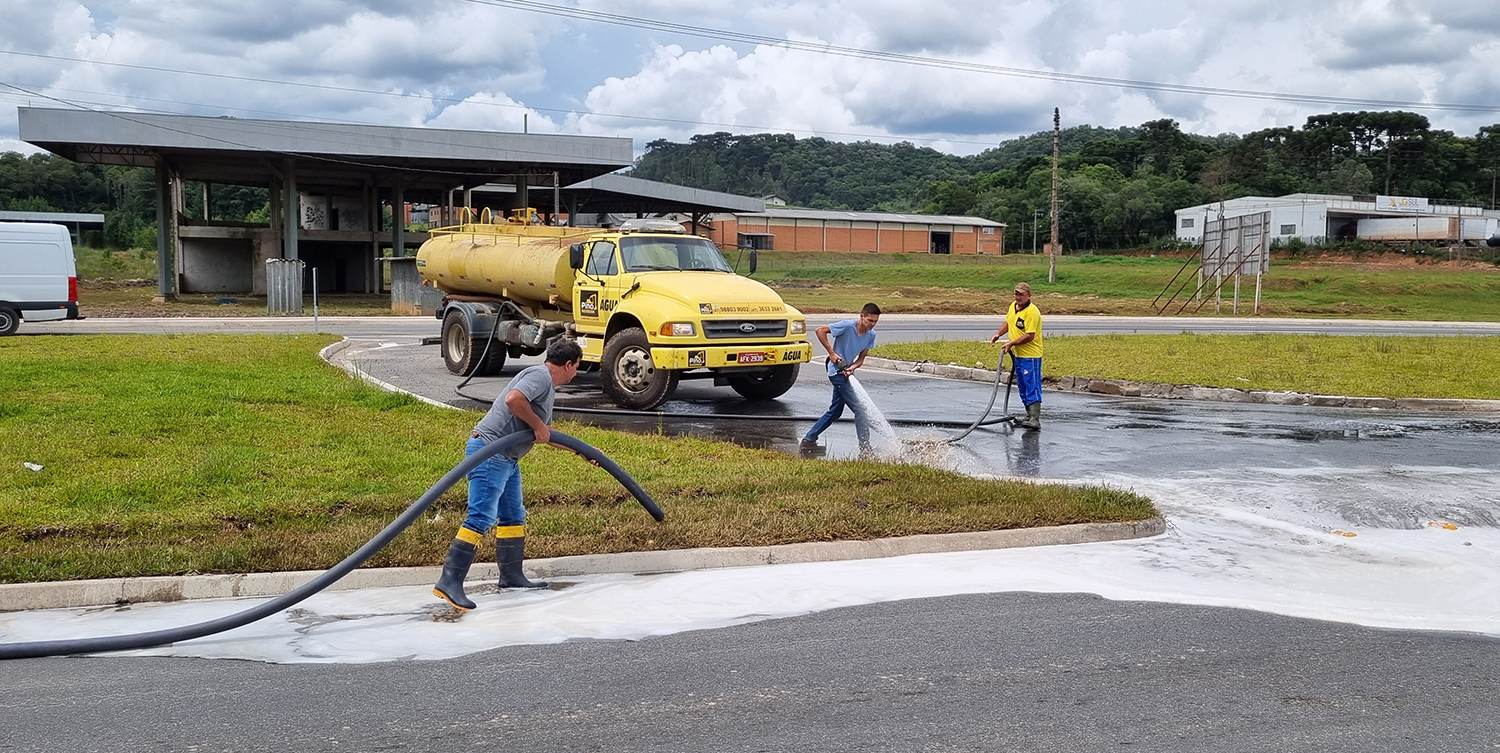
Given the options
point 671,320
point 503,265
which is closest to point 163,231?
point 503,265

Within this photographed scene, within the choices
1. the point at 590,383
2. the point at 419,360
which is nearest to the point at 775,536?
the point at 590,383

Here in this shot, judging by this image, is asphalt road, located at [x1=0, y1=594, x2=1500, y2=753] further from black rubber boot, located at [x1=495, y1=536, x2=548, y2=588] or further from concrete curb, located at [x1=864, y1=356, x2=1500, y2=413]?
concrete curb, located at [x1=864, y1=356, x2=1500, y2=413]

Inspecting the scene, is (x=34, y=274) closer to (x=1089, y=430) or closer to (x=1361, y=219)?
(x=1089, y=430)

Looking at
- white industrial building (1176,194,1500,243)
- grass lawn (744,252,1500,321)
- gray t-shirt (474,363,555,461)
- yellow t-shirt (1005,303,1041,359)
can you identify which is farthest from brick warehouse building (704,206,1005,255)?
gray t-shirt (474,363,555,461)

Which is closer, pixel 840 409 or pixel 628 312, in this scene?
pixel 840 409

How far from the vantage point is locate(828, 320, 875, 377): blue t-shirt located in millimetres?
11406

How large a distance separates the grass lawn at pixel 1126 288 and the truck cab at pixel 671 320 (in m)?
22.9

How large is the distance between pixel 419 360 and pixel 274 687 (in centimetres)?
1614

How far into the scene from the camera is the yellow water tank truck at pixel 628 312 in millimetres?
13867

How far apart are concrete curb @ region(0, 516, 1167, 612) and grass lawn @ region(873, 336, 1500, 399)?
1045 cm

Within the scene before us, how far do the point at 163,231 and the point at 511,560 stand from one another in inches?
1695

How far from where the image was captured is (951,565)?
24.3 ft

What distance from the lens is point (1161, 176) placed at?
10662 centimetres

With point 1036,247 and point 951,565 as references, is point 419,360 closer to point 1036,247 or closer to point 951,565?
point 951,565
